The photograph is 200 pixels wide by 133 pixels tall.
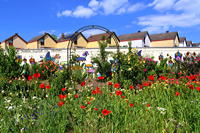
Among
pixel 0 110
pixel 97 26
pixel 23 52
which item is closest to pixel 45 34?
pixel 23 52

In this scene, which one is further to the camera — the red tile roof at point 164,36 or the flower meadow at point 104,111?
the red tile roof at point 164,36

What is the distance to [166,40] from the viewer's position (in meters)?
45.3

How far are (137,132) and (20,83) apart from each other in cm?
393

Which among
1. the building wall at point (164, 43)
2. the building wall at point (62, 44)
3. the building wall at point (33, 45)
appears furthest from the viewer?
the building wall at point (164, 43)

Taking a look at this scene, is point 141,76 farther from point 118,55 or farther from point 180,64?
point 180,64

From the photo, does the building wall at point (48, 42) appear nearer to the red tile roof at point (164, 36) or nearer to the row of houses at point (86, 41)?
the row of houses at point (86, 41)

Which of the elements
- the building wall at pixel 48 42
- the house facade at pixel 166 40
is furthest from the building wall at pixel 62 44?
the house facade at pixel 166 40

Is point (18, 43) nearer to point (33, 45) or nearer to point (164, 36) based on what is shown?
point (33, 45)

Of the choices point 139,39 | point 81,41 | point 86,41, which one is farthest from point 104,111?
point 139,39

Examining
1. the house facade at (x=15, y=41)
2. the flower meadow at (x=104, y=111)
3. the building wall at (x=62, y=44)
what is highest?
the house facade at (x=15, y=41)

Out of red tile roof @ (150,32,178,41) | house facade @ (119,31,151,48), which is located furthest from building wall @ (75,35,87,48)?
red tile roof @ (150,32,178,41)

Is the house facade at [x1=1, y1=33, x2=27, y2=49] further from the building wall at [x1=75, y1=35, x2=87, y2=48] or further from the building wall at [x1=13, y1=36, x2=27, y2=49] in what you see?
the building wall at [x1=75, y1=35, x2=87, y2=48]

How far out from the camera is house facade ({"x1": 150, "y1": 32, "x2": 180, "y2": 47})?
44019 millimetres

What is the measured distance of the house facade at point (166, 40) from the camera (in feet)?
144
